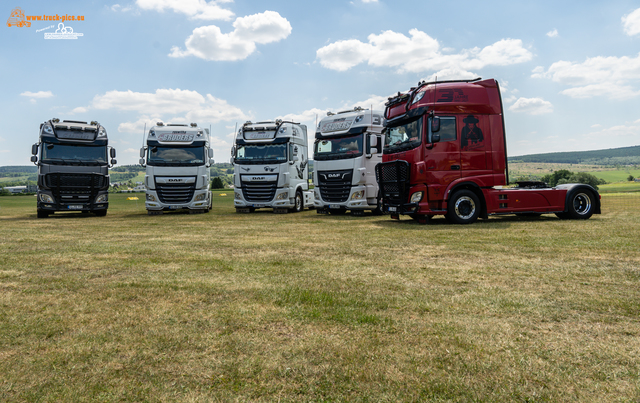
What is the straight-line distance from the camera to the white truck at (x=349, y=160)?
52.9 ft

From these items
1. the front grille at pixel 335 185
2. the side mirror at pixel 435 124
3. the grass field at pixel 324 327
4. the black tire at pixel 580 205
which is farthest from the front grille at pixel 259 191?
the grass field at pixel 324 327

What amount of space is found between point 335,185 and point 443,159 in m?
5.42

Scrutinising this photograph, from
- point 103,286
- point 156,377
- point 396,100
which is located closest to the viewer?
point 156,377

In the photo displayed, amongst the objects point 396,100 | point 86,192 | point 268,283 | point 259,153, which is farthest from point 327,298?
point 86,192

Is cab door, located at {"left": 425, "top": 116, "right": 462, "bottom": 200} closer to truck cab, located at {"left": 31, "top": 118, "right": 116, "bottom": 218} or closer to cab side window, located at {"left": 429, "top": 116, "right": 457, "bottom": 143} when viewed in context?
cab side window, located at {"left": 429, "top": 116, "right": 457, "bottom": 143}

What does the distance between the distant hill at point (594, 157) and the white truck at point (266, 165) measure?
136348 millimetres

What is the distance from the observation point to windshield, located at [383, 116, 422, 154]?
12.3m

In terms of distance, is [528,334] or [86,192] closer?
[528,334]

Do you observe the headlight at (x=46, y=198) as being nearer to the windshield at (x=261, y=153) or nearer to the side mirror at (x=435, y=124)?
the windshield at (x=261, y=153)

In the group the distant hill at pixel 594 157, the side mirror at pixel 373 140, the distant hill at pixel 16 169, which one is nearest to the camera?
the side mirror at pixel 373 140

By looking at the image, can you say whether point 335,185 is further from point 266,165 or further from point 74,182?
point 74,182

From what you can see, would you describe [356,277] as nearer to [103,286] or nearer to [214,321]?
[214,321]

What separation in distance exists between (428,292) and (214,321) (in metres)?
2.17

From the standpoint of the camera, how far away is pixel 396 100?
13.4 meters
